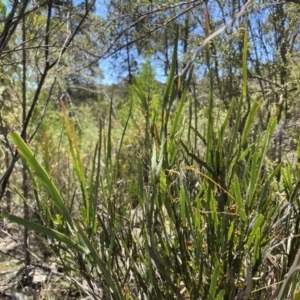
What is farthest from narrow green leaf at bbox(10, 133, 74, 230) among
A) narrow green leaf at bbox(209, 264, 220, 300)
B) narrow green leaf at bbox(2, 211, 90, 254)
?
narrow green leaf at bbox(209, 264, 220, 300)

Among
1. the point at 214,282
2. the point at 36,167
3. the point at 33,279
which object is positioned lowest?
the point at 33,279

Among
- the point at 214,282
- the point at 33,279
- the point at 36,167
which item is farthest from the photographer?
the point at 33,279

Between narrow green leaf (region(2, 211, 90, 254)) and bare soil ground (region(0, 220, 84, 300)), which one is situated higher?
narrow green leaf (region(2, 211, 90, 254))

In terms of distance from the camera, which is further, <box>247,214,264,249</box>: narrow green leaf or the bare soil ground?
the bare soil ground

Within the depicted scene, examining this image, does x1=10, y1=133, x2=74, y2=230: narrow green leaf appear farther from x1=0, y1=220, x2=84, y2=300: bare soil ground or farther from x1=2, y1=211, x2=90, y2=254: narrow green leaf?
x1=0, y1=220, x2=84, y2=300: bare soil ground

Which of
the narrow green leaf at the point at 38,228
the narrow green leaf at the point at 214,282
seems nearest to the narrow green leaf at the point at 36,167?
the narrow green leaf at the point at 38,228

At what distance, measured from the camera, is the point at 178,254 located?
26.5 inches

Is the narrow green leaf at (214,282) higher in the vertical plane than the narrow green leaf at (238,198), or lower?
lower

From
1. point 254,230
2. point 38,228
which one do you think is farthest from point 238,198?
point 38,228

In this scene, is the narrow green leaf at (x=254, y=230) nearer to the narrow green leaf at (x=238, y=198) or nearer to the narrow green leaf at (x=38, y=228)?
the narrow green leaf at (x=238, y=198)

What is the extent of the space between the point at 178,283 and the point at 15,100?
99.6 inches

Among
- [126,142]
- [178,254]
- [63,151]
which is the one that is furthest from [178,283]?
[126,142]

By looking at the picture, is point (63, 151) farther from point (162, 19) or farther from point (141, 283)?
point (141, 283)

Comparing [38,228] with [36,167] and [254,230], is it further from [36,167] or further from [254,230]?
[254,230]
